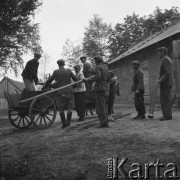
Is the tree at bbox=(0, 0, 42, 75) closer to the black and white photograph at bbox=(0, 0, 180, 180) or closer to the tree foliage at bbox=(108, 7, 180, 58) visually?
the black and white photograph at bbox=(0, 0, 180, 180)

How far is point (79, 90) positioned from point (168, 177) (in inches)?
228

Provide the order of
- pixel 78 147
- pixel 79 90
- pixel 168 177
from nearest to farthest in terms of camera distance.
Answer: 1. pixel 168 177
2. pixel 78 147
3. pixel 79 90

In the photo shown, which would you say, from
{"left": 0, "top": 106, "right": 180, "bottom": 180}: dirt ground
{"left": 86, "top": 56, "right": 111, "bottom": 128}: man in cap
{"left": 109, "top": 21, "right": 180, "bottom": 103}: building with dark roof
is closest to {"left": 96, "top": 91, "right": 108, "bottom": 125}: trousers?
{"left": 86, "top": 56, "right": 111, "bottom": 128}: man in cap

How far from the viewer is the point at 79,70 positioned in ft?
31.1

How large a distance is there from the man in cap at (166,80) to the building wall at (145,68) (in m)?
5.57

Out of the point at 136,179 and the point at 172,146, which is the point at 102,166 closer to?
the point at 136,179

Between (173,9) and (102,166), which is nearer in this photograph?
(102,166)

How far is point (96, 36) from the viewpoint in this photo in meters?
48.0

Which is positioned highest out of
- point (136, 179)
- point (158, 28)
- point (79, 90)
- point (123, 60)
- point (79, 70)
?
point (158, 28)

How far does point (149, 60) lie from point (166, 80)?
8.72 m

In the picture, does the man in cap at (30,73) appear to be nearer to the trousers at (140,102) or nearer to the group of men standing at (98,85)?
the group of men standing at (98,85)

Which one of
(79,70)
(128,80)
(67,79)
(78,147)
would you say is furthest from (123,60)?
(78,147)

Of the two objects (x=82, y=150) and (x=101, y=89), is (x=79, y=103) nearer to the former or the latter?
(x=101, y=89)

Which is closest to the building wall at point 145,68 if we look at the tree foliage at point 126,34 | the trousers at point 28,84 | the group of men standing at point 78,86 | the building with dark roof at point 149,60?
the building with dark roof at point 149,60
